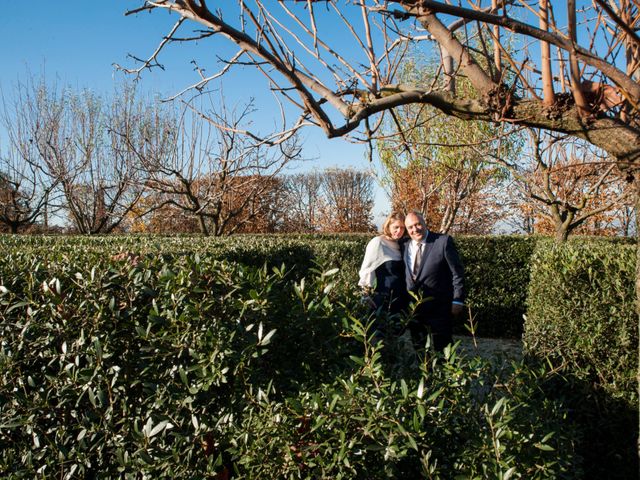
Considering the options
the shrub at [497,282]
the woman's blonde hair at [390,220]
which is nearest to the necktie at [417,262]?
the woman's blonde hair at [390,220]

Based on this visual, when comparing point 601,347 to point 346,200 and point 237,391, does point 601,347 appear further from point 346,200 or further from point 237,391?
point 346,200

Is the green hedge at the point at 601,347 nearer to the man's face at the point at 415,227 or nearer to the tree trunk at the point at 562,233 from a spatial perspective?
the man's face at the point at 415,227

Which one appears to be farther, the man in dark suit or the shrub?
the shrub

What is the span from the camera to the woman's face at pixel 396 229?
512 centimetres

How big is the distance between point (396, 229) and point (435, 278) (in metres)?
0.58

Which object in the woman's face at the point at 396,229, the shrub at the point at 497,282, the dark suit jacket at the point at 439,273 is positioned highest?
the woman's face at the point at 396,229

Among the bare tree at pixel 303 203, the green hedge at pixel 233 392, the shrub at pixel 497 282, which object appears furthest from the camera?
the bare tree at pixel 303 203

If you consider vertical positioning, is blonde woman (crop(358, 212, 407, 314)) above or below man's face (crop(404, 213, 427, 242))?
below

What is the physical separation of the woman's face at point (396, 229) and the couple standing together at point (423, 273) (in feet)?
0.20

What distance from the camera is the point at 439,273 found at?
16.2 feet

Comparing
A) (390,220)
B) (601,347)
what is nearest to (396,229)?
(390,220)

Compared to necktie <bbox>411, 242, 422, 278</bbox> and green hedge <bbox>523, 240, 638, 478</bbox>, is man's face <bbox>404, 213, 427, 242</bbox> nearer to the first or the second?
necktie <bbox>411, 242, 422, 278</bbox>

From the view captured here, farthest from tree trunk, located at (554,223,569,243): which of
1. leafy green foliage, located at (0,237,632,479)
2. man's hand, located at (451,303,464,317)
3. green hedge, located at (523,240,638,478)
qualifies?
leafy green foliage, located at (0,237,632,479)

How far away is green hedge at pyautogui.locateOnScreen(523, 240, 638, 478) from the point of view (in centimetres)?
374
